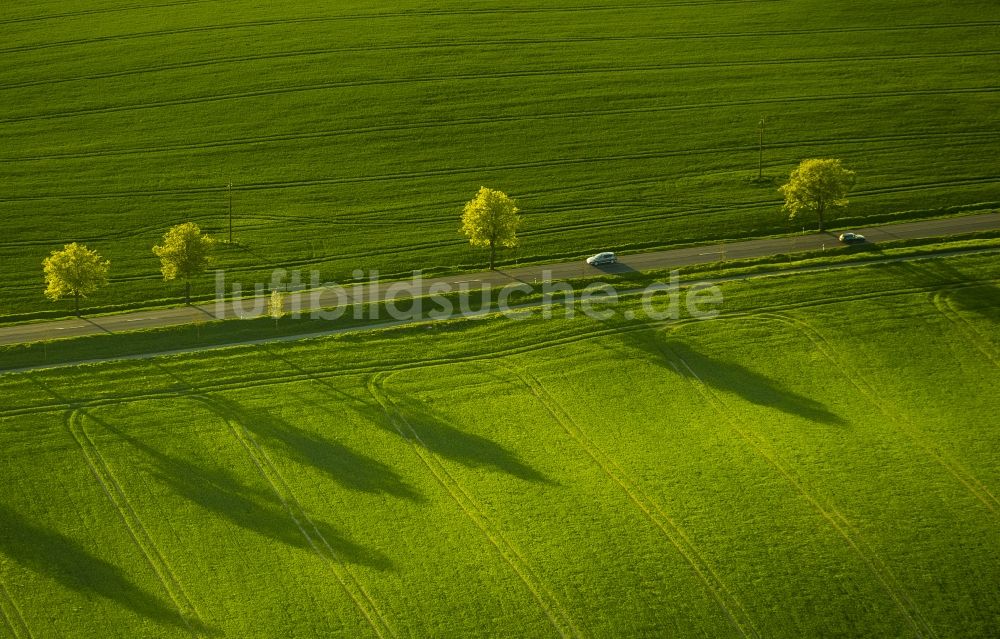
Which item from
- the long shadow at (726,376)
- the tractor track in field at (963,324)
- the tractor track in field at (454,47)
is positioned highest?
the tractor track in field at (454,47)

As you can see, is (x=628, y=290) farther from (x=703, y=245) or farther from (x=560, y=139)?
(x=560, y=139)

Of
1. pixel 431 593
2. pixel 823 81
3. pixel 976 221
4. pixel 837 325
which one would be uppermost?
pixel 823 81

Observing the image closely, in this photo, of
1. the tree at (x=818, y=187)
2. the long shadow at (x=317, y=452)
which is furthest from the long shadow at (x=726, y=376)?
the tree at (x=818, y=187)

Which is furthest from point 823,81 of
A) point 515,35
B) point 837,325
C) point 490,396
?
point 490,396

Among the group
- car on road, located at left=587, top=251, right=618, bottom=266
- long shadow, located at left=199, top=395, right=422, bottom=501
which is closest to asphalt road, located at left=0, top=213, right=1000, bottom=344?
car on road, located at left=587, top=251, right=618, bottom=266

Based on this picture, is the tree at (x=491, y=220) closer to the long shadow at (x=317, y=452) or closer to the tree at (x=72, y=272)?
the long shadow at (x=317, y=452)

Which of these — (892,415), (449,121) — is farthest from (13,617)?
(449,121)
